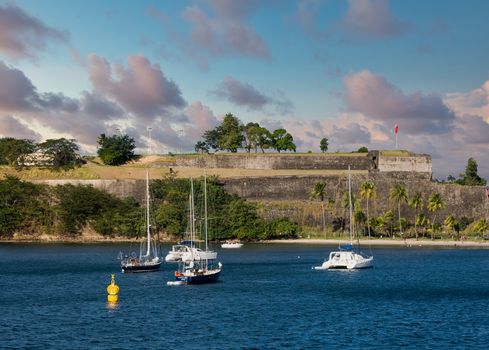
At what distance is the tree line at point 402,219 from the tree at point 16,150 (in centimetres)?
5331

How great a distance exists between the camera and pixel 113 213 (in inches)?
4722

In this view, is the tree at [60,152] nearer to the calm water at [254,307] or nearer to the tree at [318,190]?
the tree at [318,190]

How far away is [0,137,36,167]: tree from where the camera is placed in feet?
450

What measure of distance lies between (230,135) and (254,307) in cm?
10814

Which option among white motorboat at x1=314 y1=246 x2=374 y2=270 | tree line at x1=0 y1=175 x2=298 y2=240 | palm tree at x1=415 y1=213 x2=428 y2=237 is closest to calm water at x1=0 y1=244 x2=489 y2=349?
white motorboat at x1=314 y1=246 x2=374 y2=270

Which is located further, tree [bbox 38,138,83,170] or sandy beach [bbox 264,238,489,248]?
tree [bbox 38,138,83,170]

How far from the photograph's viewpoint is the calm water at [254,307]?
3816 centimetres

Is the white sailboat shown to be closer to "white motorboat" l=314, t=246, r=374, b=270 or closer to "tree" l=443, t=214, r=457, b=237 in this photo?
"tree" l=443, t=214, r=457, b=237

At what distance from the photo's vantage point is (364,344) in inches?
1464

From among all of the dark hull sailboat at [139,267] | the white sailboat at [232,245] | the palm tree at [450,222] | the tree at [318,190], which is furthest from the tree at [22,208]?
the palm tree at [450,222]

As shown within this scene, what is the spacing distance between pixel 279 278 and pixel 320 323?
75.7 feet

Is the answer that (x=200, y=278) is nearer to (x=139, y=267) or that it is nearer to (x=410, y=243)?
(x=139, y=267)

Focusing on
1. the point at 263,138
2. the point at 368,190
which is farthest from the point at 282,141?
the point at 368,190

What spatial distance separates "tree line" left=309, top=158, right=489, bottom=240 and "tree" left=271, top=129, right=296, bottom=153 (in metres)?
29.4
